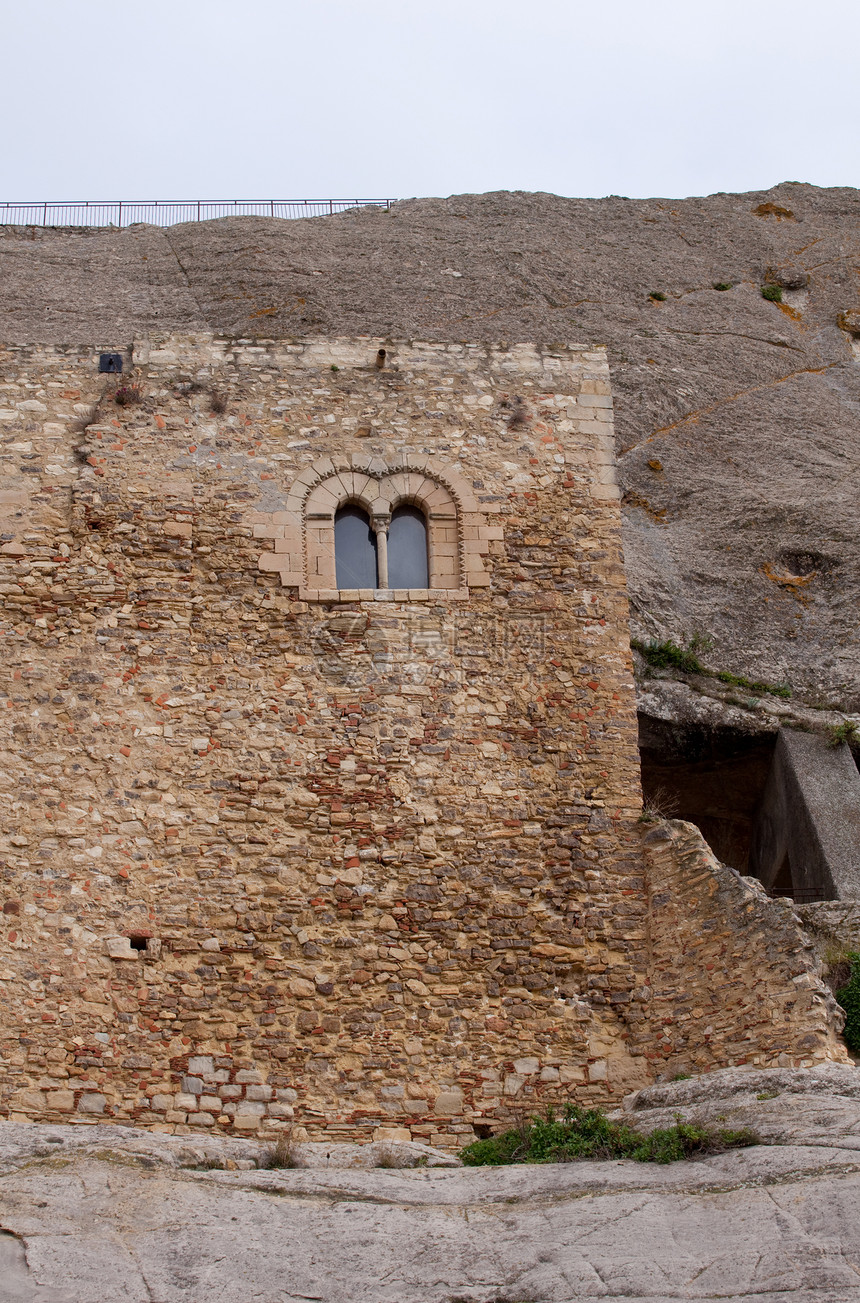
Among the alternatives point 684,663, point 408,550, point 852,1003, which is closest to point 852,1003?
point 852,1003

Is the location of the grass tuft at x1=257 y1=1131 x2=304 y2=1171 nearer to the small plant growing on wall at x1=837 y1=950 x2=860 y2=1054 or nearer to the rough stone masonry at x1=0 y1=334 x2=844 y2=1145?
the rough stone masonry at x1=0 y1=334 x2=844 y2=1145

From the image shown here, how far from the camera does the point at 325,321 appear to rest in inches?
819

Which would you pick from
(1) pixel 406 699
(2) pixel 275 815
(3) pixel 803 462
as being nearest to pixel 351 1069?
(2) pixel 275 815

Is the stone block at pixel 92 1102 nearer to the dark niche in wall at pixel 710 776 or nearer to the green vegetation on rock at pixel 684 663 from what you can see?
the dark niche in wall at pixel 710 776

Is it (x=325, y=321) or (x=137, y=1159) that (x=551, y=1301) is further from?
(x=325, y=321)

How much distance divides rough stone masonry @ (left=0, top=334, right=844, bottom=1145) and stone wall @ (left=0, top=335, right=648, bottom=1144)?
0.03 meters

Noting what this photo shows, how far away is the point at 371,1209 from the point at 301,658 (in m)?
5.98

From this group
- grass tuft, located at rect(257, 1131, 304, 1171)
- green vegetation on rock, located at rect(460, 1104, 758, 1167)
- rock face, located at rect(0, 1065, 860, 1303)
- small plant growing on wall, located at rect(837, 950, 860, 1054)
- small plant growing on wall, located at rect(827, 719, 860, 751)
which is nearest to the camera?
rock face, located at rect(0, 1065, 860, 1303)

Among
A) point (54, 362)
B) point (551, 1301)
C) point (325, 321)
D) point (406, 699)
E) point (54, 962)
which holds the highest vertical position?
point (325, 321)

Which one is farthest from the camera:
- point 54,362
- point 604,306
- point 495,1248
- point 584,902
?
point 604,306

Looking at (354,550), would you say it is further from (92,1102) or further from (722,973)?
(92,1102)

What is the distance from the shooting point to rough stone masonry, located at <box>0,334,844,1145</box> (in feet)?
41.2

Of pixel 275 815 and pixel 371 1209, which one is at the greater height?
pixel 275 815

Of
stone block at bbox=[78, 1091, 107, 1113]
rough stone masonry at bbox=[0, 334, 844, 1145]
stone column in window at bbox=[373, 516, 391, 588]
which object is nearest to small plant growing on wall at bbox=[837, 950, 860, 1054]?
rough stone masonry at bbox=[0, 334, 844, 1145]
